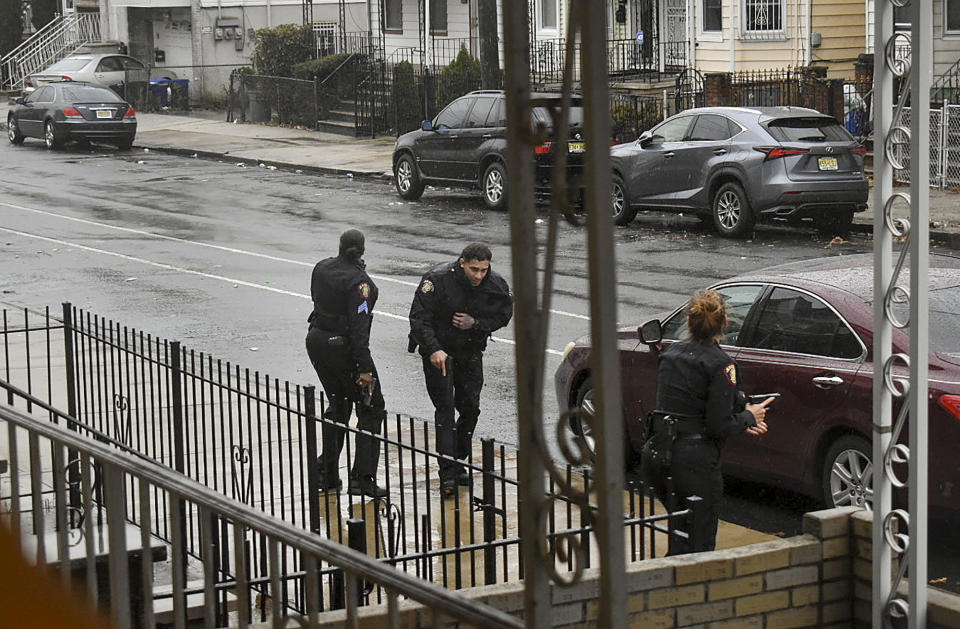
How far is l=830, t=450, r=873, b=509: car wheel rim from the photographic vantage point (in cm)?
818

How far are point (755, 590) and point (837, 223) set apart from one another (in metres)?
15.6

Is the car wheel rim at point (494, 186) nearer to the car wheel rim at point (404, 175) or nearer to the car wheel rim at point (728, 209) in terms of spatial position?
the car wheel rim at point (404, 175)

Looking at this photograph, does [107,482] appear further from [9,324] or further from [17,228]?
[17,228]

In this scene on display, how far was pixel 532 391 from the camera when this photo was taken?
2605 millimetres

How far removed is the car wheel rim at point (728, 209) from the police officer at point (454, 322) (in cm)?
1141

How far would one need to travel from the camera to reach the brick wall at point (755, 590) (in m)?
5.81

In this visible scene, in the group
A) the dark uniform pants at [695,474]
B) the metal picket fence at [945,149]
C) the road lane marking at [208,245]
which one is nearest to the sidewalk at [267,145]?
the metal picket fence at [945,149]

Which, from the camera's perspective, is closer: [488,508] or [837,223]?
[488,508]

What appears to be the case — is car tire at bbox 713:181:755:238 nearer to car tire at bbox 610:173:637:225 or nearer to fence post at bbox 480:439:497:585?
car tire at bbox 610:173:637:225

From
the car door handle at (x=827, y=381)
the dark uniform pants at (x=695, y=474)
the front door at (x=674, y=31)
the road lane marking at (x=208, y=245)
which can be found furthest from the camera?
the front door at (x=674, y=31)

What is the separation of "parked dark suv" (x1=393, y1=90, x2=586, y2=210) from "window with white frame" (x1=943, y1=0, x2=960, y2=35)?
8.98 metres

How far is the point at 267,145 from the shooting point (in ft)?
114

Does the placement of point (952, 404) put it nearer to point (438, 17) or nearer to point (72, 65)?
point (438, 17)

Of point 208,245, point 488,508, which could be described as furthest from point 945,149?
point 488,508
